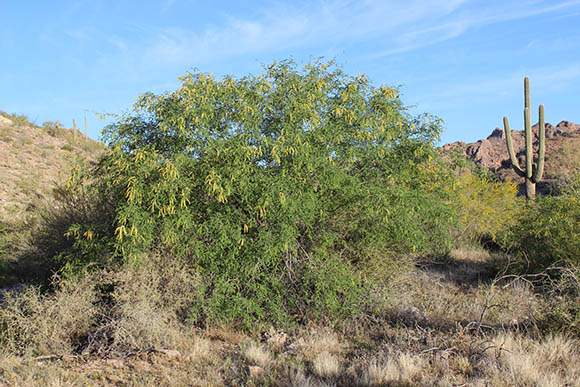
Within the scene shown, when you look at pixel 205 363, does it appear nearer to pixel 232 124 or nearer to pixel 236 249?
pixel 236 249

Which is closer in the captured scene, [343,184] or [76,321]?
[76,321]

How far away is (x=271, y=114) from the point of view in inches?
329

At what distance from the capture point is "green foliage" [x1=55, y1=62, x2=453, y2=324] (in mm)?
7574

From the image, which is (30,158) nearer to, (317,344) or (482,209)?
(482,209)

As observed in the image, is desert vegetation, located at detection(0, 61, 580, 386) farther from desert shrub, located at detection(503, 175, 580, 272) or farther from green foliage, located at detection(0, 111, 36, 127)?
green foliage, located at detection(0, 111, 36, 127)

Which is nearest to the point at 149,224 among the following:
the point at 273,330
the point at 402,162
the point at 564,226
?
the point at 273,330

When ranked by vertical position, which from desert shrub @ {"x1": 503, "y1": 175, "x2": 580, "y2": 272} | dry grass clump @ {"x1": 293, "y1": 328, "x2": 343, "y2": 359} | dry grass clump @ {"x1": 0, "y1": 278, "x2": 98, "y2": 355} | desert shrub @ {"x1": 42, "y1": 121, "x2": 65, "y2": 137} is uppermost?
desert shrub @ {"x1": 42, "y1": 121, "x2": 65, "y2": 137}

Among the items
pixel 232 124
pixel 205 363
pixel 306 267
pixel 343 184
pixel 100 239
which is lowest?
pixel 205 363

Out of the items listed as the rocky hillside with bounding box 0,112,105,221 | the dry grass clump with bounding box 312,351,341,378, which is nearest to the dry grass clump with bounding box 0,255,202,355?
the dry grass clump with bounding box 312,351,341,378

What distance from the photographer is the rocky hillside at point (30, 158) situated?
20467 millimetres

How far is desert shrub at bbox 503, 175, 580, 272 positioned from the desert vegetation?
2.12 meters

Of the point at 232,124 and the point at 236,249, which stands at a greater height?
the point at 232,124

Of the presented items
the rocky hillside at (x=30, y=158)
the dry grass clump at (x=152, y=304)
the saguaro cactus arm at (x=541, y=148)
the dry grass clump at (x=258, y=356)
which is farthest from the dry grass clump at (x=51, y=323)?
the saguaro cactus arm at (x=541, y=148)

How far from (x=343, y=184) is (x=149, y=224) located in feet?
10.8
